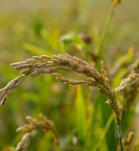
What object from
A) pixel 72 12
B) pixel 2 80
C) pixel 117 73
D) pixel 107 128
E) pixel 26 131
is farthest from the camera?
pixel 72 12

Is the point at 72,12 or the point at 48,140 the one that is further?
the point at 72,12

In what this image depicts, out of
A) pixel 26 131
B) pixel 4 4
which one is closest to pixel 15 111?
pixel 26 131

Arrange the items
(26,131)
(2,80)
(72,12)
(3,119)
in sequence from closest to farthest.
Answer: (26,131)
(3,119)
(2,80)
(72,12)

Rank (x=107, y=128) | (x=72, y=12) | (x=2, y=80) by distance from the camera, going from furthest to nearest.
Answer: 1. (x=72, y=12)
2. (x=2, y=80)
3. (x=107, y=128)

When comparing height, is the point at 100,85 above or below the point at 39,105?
below

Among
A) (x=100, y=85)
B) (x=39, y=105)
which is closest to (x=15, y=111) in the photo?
(x=39, y=105)

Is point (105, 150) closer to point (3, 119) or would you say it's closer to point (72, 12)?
point (3, 119)

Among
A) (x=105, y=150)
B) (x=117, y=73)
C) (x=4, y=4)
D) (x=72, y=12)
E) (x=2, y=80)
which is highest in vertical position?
(x=4, y=4)

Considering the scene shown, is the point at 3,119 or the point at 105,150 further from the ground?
the point at 3,119

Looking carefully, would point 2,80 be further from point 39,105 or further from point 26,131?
point 26,131
